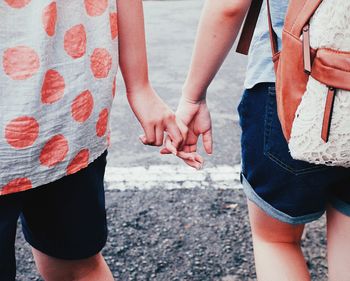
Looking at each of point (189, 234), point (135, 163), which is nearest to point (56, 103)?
point (189, 234)

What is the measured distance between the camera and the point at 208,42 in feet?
4.39

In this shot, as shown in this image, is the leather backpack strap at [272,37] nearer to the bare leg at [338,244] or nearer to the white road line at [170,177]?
the bare leg at [338,244]

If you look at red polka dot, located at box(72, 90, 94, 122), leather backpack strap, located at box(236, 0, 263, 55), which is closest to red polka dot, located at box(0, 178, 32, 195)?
red polka dot, located at box(72, 90, 94, 122)

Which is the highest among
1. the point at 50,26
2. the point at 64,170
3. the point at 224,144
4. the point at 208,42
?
the point at 50,26

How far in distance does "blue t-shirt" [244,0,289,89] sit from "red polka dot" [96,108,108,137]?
1.14 feet

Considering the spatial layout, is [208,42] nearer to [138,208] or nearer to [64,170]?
[64,170]

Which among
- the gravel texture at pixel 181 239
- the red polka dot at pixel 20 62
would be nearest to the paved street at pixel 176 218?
the gravel texture at pixel 181 239

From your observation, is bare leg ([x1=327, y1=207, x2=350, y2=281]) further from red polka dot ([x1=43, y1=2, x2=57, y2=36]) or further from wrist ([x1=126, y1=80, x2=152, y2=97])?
red polka dot ([x1=43, y1=2, x2=57, y2=36])

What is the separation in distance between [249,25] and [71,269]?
29.5 inches

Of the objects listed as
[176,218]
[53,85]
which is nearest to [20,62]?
[53,85]

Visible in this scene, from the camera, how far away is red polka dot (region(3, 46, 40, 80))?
0.99 metres

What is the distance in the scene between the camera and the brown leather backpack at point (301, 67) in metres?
1.00

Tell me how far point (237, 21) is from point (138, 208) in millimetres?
1405

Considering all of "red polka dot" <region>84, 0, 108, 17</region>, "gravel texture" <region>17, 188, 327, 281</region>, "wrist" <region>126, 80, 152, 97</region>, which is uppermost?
"red polka dot" <region>84, 0, 108, 17</region>
